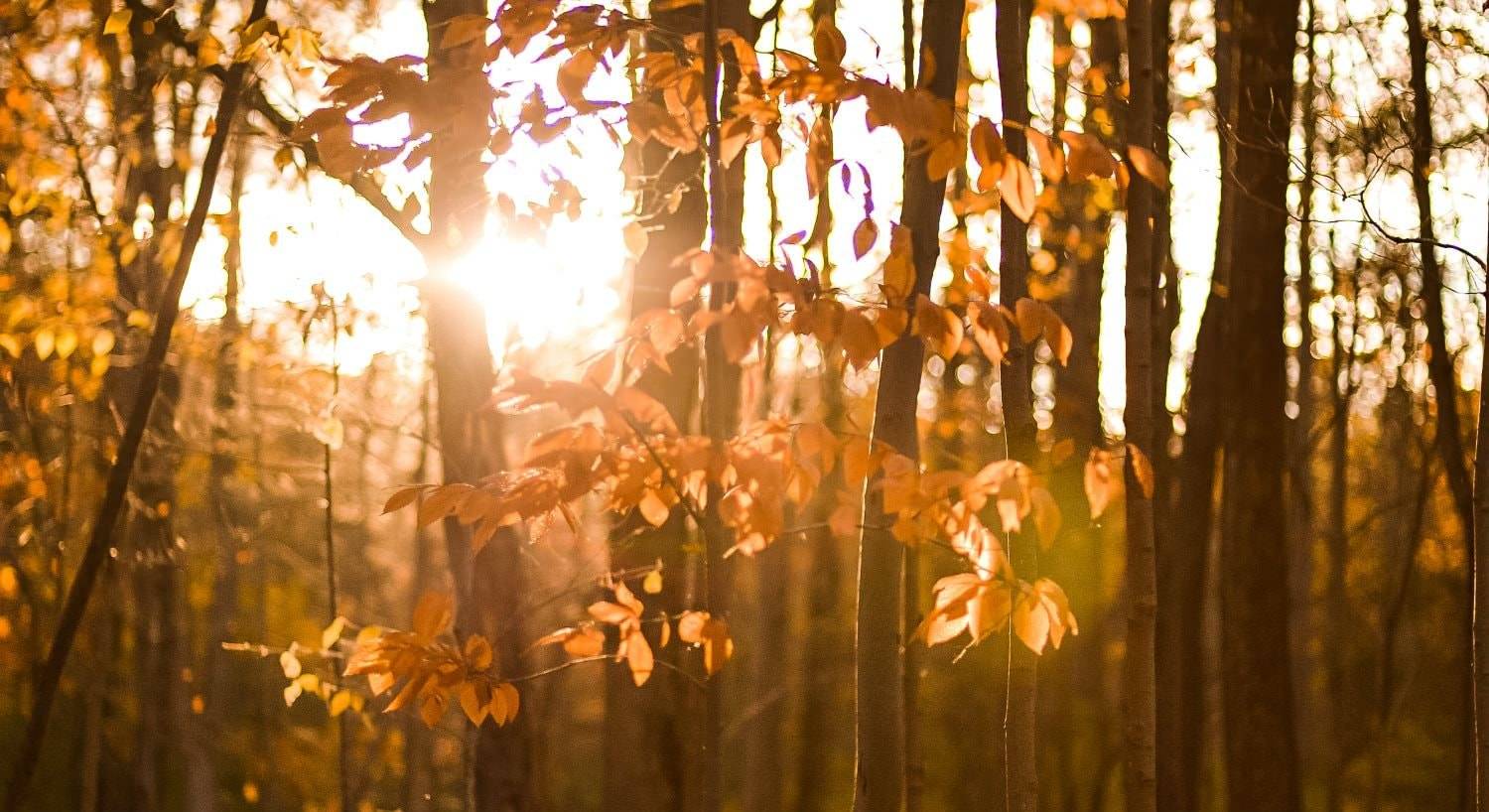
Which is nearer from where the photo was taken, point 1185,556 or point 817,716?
point 1185,556

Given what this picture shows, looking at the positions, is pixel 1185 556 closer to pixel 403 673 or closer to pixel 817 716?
pixel 403 673

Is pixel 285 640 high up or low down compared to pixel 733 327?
down

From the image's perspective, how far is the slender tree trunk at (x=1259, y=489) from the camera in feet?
21.0

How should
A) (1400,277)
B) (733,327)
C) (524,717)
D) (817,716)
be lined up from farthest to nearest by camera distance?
1. (817,716)
2. (1400,277)
3. (524,717)
4. (733,327)

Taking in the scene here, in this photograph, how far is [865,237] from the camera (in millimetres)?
2256

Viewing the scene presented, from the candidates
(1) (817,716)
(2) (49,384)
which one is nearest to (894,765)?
(2) (49,384)

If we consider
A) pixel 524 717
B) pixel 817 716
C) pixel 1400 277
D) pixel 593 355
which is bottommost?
pixel 817 716

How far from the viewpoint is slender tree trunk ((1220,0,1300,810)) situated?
21.0 feet

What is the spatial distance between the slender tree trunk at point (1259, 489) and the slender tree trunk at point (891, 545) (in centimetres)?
366

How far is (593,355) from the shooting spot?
228cm

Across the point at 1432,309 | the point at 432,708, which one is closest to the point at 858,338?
the point at 432,708

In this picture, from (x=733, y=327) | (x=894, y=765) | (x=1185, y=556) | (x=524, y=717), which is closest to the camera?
(x=733, y=327)

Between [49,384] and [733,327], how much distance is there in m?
7.32

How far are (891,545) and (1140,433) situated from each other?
747mm
